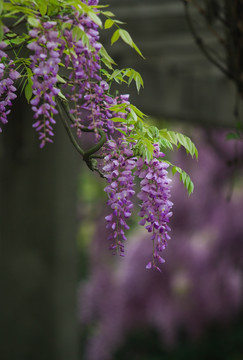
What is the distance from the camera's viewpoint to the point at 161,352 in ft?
28.9

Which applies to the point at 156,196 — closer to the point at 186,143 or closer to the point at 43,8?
the point at 186,143

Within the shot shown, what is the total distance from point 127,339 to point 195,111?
4910mm

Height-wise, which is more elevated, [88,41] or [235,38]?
[88,41]

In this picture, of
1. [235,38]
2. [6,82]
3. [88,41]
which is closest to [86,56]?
[88,41]

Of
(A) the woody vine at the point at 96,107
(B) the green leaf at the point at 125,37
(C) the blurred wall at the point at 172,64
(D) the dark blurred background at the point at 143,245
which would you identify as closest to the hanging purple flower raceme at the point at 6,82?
(A) the woody vine at the point at 96,107

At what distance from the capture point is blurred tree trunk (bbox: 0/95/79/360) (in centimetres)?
466

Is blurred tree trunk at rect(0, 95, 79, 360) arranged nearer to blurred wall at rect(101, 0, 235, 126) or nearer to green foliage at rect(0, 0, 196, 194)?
blurred wall at rect(101, 0, 235, 126)

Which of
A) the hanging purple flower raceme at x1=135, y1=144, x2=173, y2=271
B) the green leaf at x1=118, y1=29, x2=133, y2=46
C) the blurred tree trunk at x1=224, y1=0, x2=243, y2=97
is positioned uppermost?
the green leaf at x1=118, y1=29, x2=133, y2=46

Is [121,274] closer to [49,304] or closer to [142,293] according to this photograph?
[142,293]

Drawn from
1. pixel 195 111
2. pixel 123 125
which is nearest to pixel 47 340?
pixel 195 111

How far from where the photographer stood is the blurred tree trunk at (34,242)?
4660 millimetres

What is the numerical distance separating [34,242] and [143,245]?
4526 millimetres

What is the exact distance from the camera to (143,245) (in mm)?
9094

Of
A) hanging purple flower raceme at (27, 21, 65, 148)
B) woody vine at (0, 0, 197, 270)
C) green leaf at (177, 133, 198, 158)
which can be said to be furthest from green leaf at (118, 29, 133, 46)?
green leaf at (177, 133, 198, 158)
